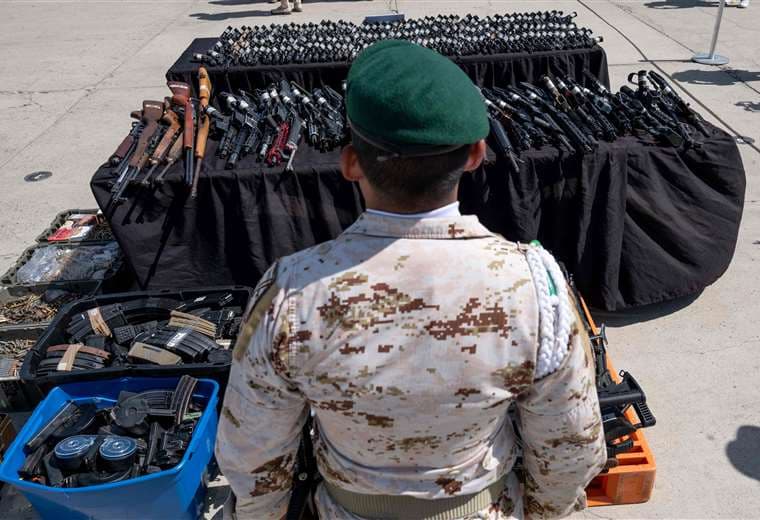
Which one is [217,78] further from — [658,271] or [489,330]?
[489,330]

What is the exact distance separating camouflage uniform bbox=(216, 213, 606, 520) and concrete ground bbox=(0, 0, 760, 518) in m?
1.68

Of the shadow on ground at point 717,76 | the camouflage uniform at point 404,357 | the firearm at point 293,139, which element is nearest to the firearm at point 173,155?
the firearm at point 293,139

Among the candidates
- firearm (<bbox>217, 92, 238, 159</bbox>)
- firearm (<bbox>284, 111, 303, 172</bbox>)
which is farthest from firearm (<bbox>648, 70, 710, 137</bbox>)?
firearm (<bbox>217, 92, 238, 159</bbox>)

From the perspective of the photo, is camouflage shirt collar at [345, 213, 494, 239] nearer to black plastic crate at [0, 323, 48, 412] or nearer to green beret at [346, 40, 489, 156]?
green beret at [346, 40, 489, 156]

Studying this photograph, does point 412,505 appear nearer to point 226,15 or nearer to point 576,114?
point 576,114

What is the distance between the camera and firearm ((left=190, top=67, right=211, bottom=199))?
10.8 ft

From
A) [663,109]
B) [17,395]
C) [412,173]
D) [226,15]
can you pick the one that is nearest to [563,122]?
[663,109]

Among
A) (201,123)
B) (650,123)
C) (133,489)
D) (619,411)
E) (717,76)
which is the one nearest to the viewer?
(133,489)

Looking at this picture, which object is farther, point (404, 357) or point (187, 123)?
point (187, 123)

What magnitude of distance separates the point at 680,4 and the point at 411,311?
1308cm

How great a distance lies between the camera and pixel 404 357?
973mm

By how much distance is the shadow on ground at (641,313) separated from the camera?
3.57 metres

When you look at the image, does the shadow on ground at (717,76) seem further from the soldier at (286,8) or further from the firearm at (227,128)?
the soldier at (286,8)

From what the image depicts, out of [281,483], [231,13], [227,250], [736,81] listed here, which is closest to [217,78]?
[227,250]
